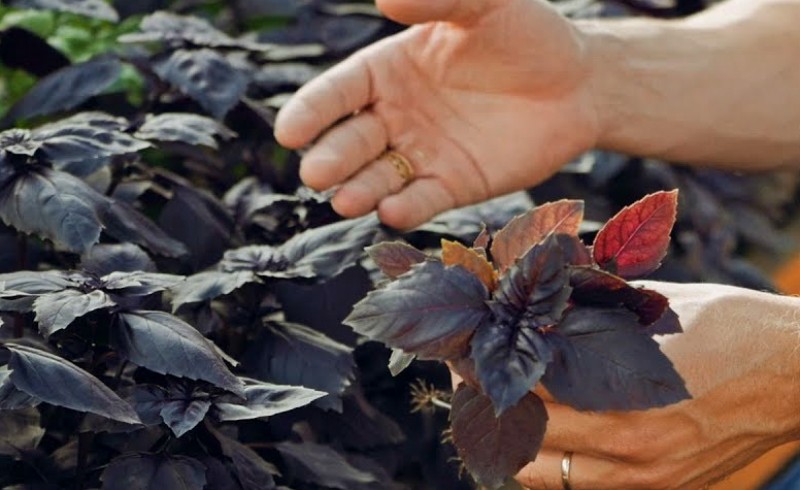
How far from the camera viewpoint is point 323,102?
5.25ft

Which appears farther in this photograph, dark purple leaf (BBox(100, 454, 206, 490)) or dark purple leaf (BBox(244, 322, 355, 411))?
dark purple leaf (BBox(244, 322, 355, 411))

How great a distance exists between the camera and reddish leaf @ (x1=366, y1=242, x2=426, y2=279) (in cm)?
95

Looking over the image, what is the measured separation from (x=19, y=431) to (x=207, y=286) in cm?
25

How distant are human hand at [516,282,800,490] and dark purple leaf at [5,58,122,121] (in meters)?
0.84

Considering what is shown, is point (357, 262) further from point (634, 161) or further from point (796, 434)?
point (634, 161)

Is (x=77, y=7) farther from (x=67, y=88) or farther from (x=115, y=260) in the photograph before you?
(x=115, y=260)

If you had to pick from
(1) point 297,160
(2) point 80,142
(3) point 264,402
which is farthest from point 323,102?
(3) point 264,402

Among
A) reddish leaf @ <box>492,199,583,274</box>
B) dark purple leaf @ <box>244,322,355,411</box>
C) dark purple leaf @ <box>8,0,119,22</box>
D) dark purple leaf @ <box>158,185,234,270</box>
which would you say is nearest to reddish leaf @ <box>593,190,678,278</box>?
reddish leaf @ <box>492,199,583,274</box>

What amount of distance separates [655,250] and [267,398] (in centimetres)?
37

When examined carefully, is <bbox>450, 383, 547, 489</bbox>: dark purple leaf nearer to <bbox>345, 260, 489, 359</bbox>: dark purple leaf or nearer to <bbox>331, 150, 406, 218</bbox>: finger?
<bbox>345, 260, 489, 359</bbox>: dark purple leaf

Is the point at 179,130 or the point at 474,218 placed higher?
the point at 179,130

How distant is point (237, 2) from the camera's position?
211cm

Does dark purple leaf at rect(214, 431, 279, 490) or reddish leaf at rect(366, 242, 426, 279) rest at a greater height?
reddish leaf at rect(366, 242, 426, 279)

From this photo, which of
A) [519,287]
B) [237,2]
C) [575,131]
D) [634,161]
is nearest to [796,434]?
[519,287]
